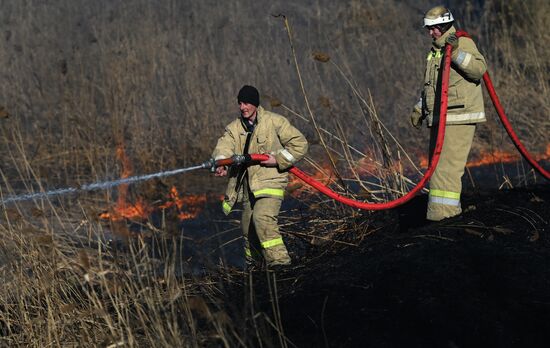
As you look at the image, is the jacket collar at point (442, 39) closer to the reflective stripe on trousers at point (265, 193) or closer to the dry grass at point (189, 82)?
the reflective stripe on trousers at point (265, 193)

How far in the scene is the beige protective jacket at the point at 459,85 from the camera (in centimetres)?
665

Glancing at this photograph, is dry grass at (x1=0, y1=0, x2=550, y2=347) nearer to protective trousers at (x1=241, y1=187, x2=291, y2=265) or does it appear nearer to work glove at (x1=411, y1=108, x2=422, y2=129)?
work glove at (x1=411, y1=108, x2=422, y2=129)

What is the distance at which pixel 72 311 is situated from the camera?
5555mm

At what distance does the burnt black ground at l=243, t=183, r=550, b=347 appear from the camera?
4.76 m

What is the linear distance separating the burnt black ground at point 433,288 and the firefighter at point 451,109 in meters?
0.19

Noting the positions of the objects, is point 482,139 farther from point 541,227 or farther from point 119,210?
point 541,227

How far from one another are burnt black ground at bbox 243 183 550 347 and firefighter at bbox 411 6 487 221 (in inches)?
7.3

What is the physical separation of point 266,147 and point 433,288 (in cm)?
181

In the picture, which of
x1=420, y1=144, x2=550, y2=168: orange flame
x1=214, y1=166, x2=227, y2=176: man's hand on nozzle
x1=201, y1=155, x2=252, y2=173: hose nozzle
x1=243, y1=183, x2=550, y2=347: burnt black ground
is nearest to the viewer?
x1=243, y1=183, x2=550, y2=347: burnt black ground

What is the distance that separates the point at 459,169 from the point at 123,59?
6251mm

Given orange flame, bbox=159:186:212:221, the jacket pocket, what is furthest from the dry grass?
the jacket pocket

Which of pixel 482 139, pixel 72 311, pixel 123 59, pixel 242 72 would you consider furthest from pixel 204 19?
pixel 72 311

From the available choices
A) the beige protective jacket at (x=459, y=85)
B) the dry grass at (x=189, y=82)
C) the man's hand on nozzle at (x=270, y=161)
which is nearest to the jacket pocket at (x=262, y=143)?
the man's hand on nozzle at (x=270, y=161)

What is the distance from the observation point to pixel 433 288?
5.23 m
